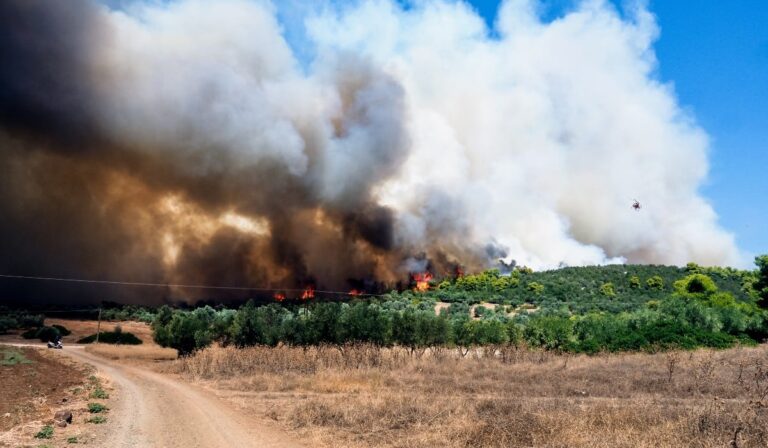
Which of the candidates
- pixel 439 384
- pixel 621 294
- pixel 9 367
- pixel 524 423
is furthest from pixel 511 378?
pixel 621 294

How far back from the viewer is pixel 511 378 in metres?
36.3

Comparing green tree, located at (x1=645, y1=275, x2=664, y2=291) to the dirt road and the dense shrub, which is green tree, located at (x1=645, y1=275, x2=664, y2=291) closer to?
the dense shrub

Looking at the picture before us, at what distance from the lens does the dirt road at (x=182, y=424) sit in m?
17.3

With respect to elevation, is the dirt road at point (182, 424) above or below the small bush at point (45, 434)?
below

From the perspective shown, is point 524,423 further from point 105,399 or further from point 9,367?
point 9,367

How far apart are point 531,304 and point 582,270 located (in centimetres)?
7501

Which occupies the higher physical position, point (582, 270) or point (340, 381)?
point (582, 270)

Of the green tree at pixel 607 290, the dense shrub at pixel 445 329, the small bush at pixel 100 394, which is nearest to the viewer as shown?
the small bush at pixel 100 394

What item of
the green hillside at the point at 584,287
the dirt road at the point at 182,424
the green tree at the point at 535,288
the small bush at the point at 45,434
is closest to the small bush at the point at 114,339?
the dirt road at the point at 182,424

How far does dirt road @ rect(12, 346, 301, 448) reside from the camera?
17.3 m

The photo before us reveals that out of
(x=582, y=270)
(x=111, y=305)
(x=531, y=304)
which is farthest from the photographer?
(x=582, y=270)

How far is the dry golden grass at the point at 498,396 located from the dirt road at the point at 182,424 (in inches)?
63.0

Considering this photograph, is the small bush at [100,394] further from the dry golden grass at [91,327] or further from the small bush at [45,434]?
the dry golden grass at [91,327]

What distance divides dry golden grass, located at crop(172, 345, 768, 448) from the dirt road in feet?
5.25
